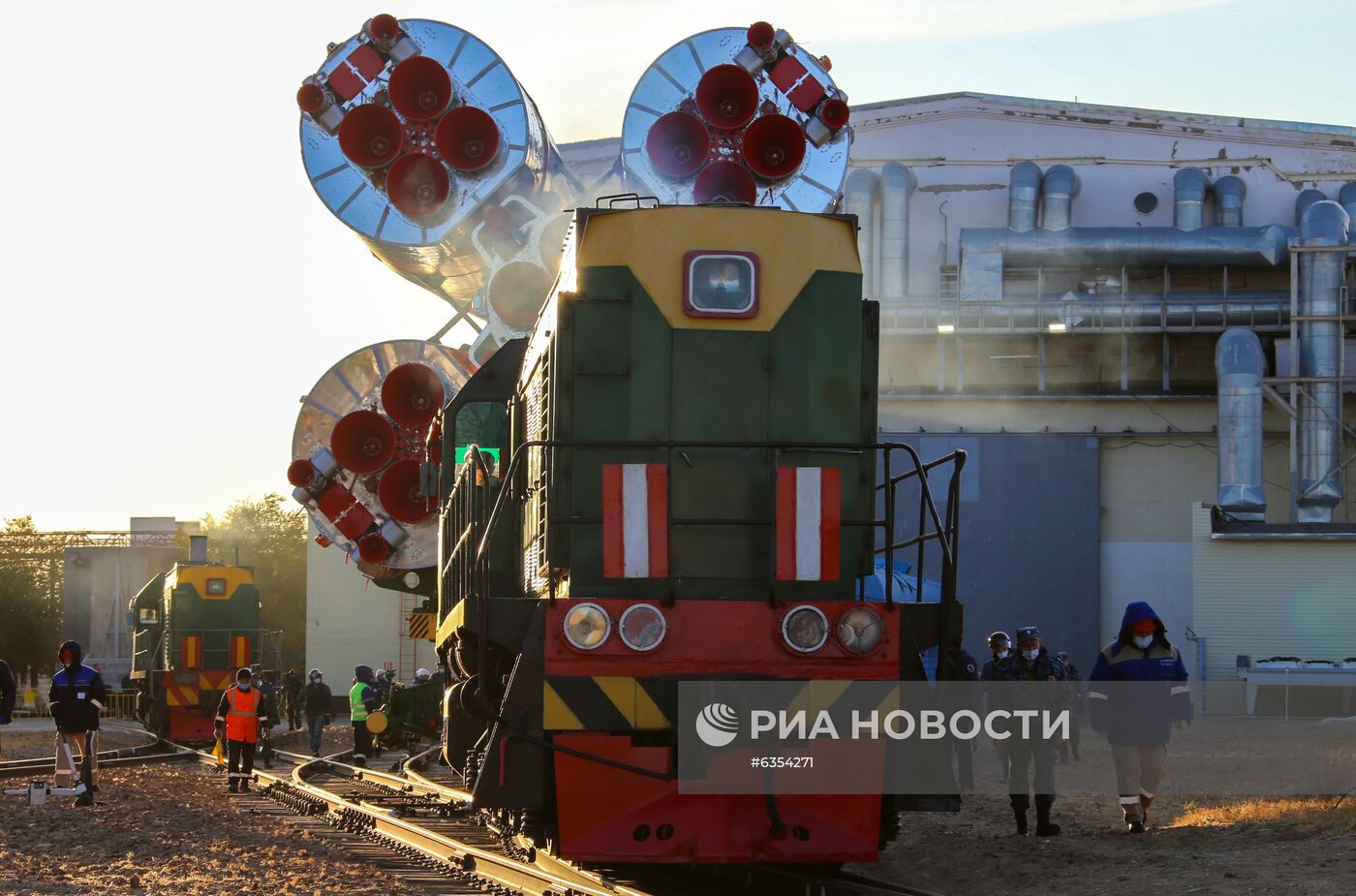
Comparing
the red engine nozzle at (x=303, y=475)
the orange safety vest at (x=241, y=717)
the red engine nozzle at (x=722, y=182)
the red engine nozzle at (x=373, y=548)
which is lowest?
the orange safety vest at (x=241, y=717)

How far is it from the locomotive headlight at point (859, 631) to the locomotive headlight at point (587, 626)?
1160 mm

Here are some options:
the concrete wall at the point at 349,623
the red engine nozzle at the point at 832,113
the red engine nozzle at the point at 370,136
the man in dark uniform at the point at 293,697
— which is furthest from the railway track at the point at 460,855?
the concrete wall at the point at 349,623

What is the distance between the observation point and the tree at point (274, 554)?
79.7 metres

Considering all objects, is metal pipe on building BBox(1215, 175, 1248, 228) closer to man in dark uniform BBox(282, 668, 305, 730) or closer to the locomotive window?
man in dark uniform BBox(282, 668, 305, 730)

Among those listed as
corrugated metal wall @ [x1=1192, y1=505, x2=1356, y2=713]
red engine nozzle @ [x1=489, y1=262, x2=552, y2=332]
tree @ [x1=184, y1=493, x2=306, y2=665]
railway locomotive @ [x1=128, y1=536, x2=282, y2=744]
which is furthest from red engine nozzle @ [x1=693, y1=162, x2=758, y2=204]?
tree @ [x1=184, y1=493, x2=306, y2=665]

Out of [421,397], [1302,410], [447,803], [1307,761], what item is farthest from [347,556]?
[1302,410]

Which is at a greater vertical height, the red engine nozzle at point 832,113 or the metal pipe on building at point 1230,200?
the metal pipe on building at point 1230,200

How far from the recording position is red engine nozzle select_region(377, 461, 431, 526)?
744 inches

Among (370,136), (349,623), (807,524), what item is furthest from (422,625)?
(349,623)

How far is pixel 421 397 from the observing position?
19078 millimetres

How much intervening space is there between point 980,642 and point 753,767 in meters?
28.4

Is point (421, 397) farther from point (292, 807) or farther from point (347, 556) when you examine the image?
point (292, 807)

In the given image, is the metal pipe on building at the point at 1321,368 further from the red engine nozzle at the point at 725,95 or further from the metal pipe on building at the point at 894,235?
the red engine nozzle at the point at 725,95

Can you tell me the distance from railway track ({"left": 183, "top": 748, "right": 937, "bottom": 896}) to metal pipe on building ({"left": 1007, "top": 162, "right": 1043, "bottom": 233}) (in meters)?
23.7
